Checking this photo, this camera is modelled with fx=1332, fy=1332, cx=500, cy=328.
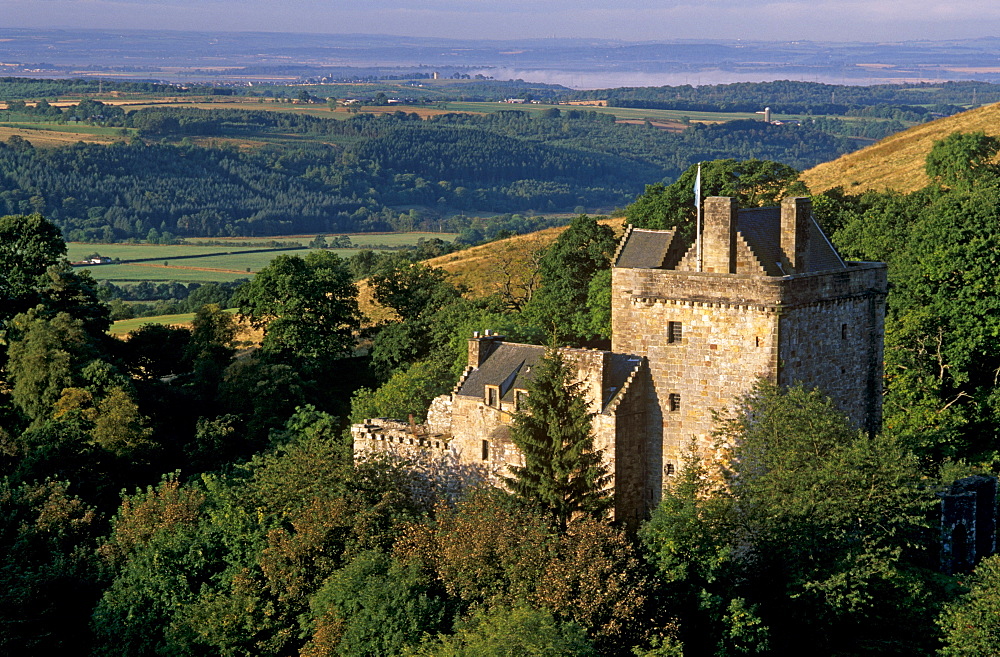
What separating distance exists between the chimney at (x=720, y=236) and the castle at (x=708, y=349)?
0.11ft

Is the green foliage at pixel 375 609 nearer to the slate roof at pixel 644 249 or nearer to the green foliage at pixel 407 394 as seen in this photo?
the green foliage at pixel 407 394

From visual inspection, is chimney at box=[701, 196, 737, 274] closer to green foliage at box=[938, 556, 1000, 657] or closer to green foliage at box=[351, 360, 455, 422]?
green foliage at box=[938, 556, 1000, 657]

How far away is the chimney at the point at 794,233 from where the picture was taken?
142 ft

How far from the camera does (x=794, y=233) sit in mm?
43375

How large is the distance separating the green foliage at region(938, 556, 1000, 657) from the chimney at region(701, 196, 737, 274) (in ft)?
39.6

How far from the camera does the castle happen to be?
136ft

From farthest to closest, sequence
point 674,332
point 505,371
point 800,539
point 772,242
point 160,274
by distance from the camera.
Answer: point 160,274 < point 505,371 < point 772,242 < point 674,332 < point 800,539

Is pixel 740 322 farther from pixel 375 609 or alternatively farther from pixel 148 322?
pixel 148 322

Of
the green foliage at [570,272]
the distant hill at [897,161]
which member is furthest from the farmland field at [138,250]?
the green foliage at [570,272]

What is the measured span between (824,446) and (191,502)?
2505 cm

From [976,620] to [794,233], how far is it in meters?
13.2

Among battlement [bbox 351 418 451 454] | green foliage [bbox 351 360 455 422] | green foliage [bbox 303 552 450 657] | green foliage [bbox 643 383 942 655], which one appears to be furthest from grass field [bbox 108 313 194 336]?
green foliage [bbox 643 383 942 655]

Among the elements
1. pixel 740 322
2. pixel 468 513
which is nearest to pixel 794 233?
pixel 740 322

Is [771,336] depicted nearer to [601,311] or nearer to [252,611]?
[252,611]
